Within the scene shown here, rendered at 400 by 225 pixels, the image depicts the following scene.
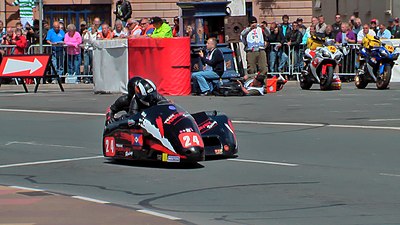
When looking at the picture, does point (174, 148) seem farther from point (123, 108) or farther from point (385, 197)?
point (385, 197)

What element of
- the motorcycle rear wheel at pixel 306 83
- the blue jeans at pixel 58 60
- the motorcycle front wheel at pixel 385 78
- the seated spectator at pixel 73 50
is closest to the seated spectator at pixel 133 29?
the seated spectator at pixel 73 50

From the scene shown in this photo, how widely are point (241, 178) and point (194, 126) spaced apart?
1.21 m

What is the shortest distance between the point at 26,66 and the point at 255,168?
1559 centimetres

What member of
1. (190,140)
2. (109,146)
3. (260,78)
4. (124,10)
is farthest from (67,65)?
(190,140)

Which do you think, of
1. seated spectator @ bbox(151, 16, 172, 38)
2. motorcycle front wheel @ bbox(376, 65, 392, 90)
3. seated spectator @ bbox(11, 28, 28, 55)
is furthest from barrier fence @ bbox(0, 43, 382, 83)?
motorcycle front wheel @ bbox(376, 65, 392, 90)

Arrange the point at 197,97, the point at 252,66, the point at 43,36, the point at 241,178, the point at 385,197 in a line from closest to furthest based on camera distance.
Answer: the point at 385,197 < the point at 241,178 < the point at 197,97 < the point at 252,66 < the point at 43,36

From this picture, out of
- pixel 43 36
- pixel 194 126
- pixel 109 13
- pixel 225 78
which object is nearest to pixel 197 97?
pixel 225 78

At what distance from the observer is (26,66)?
90.9 ft

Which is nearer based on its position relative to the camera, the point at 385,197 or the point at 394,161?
the point at 385,197

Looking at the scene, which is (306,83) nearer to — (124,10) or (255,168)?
(124,10)

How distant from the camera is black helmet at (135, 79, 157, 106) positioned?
1390cm

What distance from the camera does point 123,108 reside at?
1449 cm

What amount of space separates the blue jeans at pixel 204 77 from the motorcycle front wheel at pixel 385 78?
4.21 meters

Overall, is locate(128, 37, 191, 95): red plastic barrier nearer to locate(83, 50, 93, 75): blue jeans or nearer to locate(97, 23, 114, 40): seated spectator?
locate(97, 23, 114, 40): seated spectator
